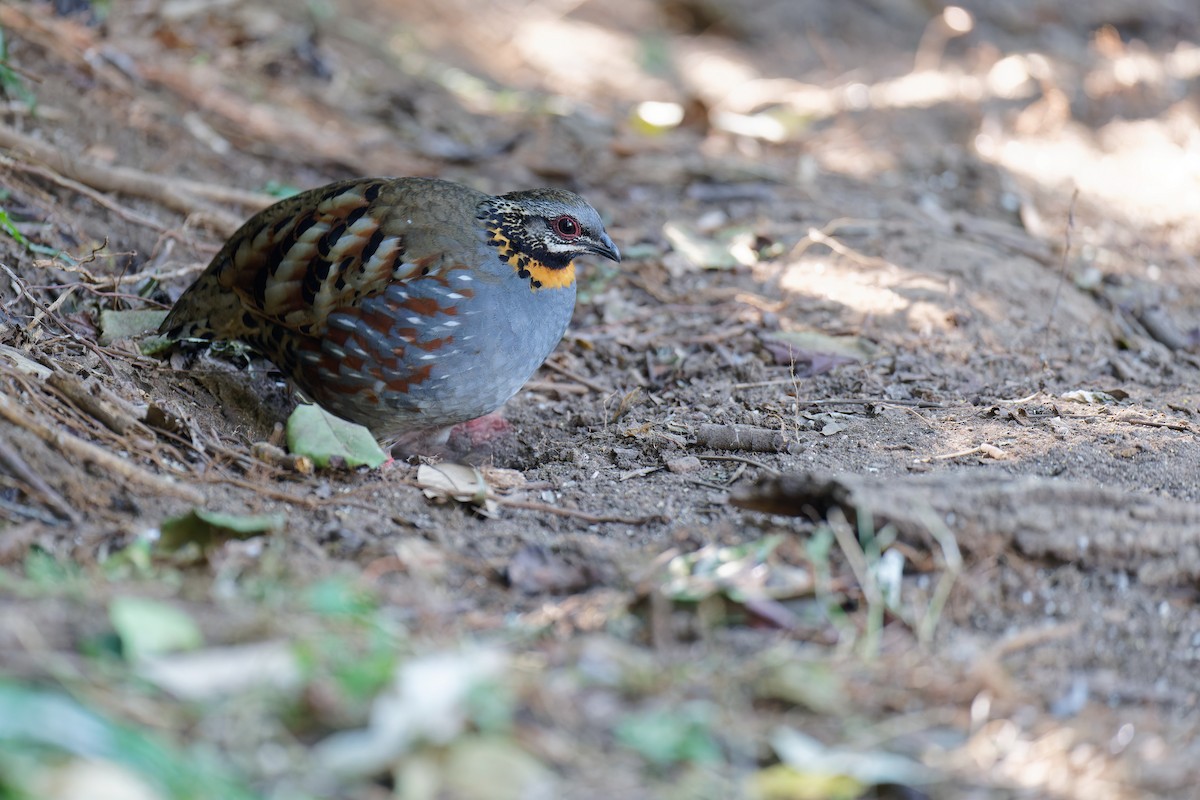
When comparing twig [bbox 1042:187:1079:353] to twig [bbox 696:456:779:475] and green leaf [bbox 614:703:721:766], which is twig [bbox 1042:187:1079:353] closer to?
twig [bbox 696:456:779:475]

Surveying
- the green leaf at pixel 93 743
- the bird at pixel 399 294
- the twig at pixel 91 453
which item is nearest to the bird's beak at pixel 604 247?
the bird at pixel 399 294

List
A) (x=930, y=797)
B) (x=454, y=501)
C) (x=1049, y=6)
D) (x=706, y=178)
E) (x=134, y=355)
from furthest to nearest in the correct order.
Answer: (x=1049, y=6) → (x=706, y=178) → (x=134, y=355) → (x=454, y=501) → (x=930, y=797)

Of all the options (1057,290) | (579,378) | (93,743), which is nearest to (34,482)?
(93,743)

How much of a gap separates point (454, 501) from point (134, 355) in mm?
1643

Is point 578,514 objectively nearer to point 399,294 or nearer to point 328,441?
point 328,441

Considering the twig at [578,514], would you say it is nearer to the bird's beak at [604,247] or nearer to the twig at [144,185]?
the bird's beak at [604,247]

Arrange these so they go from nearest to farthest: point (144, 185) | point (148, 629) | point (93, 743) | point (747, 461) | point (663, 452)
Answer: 1. point (93, 743)
2. point (148, 629)
3. point (747, 461)
4. point (663, 452)
5. point (144, 185)

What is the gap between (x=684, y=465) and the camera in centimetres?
470

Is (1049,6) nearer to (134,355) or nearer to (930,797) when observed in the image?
(134,355)

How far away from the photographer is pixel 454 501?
4.33 meters

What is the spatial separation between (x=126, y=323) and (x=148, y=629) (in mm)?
3085

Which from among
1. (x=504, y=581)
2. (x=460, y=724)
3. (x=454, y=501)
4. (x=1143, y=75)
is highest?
(x=460, y=724)

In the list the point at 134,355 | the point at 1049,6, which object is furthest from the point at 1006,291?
the point at 1049,6

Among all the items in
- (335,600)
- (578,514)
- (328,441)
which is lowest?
(578,514)
